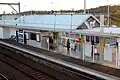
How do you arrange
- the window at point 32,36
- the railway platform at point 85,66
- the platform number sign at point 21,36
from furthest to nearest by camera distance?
the platform number sign at point 21,36 → the window at point 32,36 → the railway platform at point 85,66

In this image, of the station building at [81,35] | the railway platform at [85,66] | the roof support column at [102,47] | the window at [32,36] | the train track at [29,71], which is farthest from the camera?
the window at [32,36]

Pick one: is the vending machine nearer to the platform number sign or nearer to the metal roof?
the platform number sign

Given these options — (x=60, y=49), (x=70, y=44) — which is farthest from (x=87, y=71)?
(x=60, y=49)

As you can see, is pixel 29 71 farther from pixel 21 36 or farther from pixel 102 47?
pixel 21 36

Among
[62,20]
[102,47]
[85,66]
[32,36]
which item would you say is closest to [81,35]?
[102,47]

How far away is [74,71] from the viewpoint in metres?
15.6

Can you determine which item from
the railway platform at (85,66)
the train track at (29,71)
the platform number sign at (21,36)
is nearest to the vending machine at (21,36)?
the platform number sign at (21,36)

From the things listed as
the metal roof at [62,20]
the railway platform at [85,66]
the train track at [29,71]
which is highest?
the metal roof at [62,20]

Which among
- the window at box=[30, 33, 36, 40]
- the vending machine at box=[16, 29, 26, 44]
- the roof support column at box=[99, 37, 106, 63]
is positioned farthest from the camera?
the vending machine at box=[16, 29, 26, 44]

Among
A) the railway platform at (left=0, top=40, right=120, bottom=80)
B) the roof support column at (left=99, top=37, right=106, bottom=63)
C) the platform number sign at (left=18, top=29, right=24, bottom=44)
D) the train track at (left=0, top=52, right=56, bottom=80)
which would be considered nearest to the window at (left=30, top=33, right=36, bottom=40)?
the platform number sign at (left=18, top=29, right=24, bottom=44)

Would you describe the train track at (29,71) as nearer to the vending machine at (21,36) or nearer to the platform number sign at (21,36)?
the vending machine at (21,36)

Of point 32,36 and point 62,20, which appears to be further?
point 32,36

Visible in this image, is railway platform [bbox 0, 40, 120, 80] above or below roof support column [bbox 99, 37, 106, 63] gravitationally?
below

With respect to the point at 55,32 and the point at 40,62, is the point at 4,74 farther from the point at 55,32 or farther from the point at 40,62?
the point at 55,32
